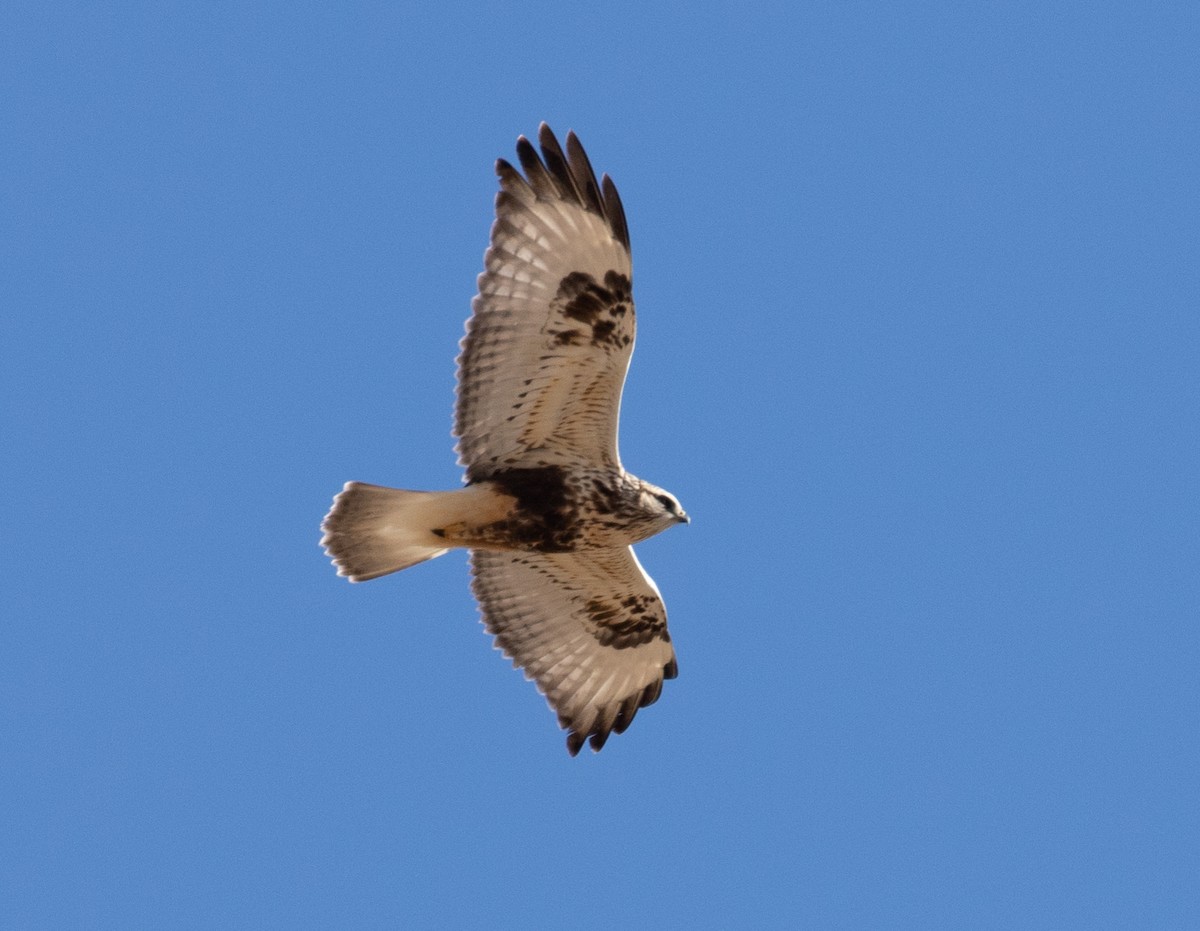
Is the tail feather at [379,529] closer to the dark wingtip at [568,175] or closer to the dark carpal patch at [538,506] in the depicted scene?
the dark carpal patch at [538,506]

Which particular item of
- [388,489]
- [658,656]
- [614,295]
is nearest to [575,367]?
[614,295]

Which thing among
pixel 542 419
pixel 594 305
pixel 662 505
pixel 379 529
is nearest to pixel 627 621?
pixel 662 505

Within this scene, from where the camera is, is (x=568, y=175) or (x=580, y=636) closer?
(x=568, y=175)

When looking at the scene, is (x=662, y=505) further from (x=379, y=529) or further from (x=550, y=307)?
(x=379, y=529)

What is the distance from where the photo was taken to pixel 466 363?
11.7 metres

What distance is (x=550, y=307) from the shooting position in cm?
1158

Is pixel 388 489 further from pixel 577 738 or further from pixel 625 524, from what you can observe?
pixel 577 738

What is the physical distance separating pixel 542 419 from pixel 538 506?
1.68 feet

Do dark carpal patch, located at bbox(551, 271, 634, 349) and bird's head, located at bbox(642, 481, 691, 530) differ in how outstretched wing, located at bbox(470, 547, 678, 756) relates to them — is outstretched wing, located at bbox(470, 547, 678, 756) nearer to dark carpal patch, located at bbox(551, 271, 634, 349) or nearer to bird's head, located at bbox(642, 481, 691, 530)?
bird's head, located at bbox(642, 481, 691, 530)

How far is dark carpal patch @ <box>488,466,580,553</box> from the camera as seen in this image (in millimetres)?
11930

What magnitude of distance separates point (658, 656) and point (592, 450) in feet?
6.18

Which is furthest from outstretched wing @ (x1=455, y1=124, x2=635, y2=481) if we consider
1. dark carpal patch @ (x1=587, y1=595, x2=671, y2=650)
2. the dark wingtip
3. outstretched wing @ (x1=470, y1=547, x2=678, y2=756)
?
dark carpal patch @ (x1=587, y1=595, x2=671, y2=650)

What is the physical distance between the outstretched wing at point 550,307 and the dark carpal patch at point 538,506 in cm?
29

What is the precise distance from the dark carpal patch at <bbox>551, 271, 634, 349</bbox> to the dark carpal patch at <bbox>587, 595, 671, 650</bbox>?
2.16 m
